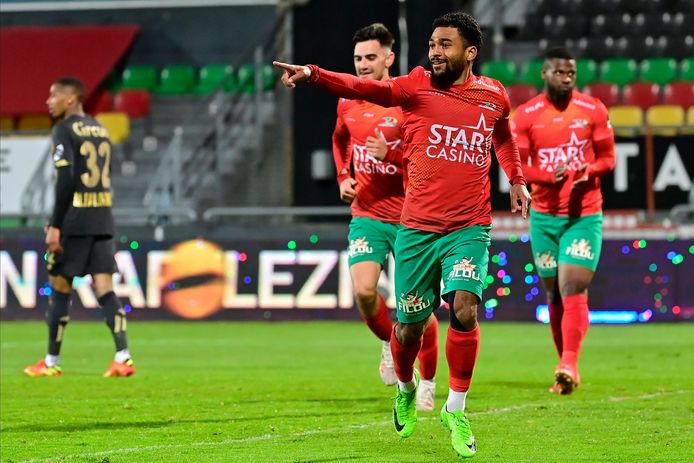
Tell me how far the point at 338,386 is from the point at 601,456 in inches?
156

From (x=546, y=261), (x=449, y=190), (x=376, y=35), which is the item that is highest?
(x=376, y=35)

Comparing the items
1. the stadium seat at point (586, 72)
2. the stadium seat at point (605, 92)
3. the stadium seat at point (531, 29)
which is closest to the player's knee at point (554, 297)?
the stadium seat at point (605, 92)

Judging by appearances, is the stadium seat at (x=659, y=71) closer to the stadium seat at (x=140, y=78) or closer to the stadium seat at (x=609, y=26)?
the stadium seat at (x=609, y=26)

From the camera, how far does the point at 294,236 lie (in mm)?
18484

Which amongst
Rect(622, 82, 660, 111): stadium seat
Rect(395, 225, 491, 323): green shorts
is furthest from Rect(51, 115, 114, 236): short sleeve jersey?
Rect(622, 82, 660, 111): stadium seat

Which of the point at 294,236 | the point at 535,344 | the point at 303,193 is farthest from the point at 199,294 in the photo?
the point at 535,344

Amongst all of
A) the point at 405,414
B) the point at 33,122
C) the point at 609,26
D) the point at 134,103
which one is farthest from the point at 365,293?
A: the point at 33,122

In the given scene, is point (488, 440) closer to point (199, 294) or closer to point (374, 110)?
point (374, 110)

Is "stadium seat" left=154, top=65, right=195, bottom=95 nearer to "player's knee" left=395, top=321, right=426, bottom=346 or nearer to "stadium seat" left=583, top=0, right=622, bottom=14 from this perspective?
"stadium seat" left=583, top=0, right=622, bottom=14

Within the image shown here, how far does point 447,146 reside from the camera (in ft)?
24.3

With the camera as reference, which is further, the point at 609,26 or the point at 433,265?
the point at 609,26

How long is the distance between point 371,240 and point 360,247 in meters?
0.09

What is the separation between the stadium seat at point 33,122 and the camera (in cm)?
2752

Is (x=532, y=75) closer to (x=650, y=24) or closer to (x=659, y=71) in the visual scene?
(x=659, y=71)
